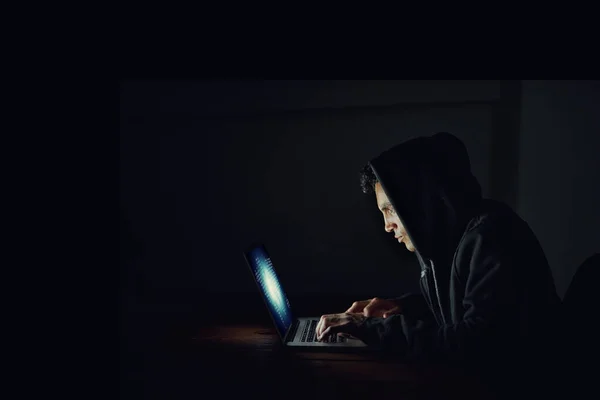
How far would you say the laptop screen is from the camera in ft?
5.60

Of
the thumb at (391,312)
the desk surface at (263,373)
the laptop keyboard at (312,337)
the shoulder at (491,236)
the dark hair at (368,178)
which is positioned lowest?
the desk surface at (263,373)

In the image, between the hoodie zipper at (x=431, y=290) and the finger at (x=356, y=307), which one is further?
the finger at (x=356, y=307)

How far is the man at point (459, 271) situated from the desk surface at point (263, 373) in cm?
8

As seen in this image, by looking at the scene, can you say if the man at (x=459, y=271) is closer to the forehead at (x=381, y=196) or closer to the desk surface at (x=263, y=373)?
the desk surface at (x=263, y=373)

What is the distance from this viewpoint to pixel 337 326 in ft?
5.32

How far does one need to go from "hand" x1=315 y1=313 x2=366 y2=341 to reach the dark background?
1040mm

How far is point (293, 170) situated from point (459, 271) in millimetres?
1398

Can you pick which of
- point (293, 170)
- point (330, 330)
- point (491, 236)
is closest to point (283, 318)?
point (330, 330)

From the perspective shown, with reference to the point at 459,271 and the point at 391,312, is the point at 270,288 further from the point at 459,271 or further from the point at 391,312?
the point at 459,271

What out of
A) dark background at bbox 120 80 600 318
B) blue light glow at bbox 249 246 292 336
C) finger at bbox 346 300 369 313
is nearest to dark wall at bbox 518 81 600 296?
dark background at bbox 120 80 600 318

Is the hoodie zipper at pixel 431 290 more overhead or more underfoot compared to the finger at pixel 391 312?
more overhead

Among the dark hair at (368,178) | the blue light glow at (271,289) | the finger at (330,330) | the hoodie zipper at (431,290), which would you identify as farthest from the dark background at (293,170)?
the finger at (330,330)

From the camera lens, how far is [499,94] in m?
2.67

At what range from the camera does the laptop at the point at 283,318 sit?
1667 mm
